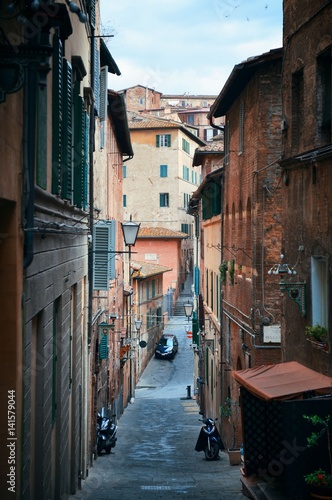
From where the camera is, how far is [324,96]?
40.5 feet

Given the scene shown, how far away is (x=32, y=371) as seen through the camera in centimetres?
852

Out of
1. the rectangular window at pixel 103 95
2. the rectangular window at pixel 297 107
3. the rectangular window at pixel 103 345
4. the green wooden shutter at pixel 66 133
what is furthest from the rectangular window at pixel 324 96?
the rectangular window at pixel 103 345

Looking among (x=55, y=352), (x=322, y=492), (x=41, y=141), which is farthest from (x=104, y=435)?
(x=41, y=141)

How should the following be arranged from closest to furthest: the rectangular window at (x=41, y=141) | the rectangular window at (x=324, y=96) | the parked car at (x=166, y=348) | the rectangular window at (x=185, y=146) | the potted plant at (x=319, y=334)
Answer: the rectangular window at (x=41, y=141)
the potted plant at (x=319, y=334)
the rectangular window at (x=324, y=96)
the parked car at (x=166, y=348)
the rectangular window at (x=185, y=146)

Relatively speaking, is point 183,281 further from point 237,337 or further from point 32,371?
point 32,371

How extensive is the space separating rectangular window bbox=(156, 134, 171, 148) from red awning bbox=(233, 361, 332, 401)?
2242 inches

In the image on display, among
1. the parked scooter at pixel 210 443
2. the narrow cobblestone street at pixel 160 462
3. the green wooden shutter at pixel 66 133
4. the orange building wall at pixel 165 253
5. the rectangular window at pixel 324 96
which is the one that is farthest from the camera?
the orange building wall at pixel 165 253

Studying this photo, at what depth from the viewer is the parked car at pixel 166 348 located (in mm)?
51312

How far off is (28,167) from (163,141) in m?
62.9

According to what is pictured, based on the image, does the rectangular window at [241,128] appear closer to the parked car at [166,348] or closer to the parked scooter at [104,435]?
the parked scooter at [104,435]

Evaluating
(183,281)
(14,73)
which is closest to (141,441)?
(14,73)

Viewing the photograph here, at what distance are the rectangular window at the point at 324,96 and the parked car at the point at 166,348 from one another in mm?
39721

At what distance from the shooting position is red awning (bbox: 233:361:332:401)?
1105 cm

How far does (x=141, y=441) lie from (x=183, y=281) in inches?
1860
